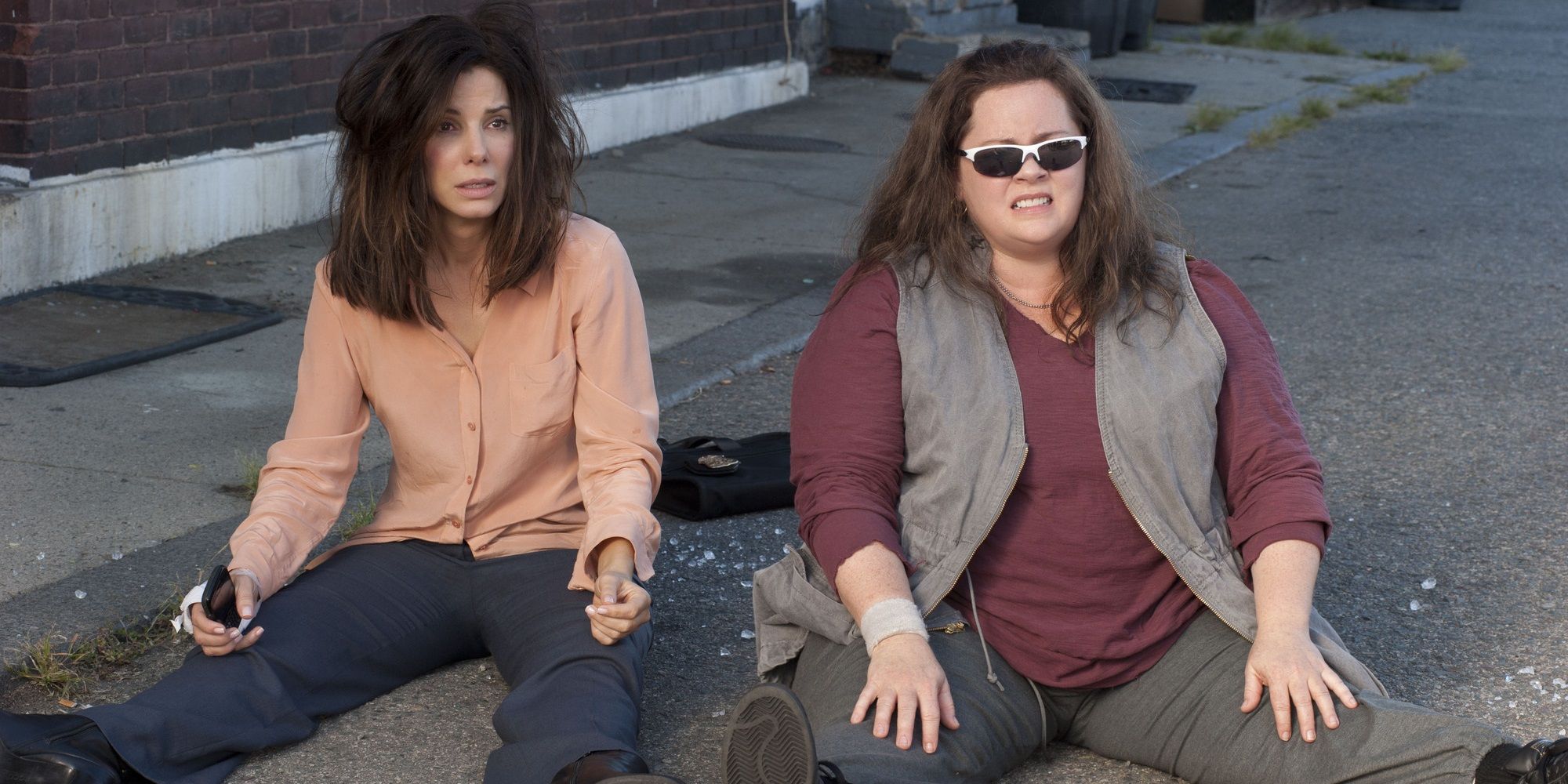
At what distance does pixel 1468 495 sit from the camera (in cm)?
429

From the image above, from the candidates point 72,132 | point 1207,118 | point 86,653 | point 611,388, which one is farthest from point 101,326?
point 1207,118

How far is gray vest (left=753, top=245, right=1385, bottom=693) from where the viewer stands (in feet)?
8.61

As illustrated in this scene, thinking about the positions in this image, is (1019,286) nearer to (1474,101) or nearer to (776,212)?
(776,212)

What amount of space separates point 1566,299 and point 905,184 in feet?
15.0

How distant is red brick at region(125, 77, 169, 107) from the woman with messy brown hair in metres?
3.36

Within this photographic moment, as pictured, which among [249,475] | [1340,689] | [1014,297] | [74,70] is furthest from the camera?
[74,70]

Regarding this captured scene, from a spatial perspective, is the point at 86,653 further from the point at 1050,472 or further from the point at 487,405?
the point at 1050,472

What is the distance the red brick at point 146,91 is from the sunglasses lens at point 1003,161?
4.19m

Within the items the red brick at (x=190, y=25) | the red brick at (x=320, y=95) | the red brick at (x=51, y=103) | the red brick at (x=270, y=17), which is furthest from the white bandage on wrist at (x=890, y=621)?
the red brick at (x=320, y=95)

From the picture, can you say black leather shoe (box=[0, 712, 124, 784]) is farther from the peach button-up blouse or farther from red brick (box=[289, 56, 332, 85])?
red brick (box=[289, 56, 332, 85])

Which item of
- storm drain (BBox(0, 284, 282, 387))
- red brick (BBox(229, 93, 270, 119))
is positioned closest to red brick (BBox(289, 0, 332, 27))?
red brick (BBox(229, 93, 270, 119))

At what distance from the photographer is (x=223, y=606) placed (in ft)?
8.79

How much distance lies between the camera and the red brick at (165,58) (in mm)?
5996

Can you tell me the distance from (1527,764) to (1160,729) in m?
→ 0.57
